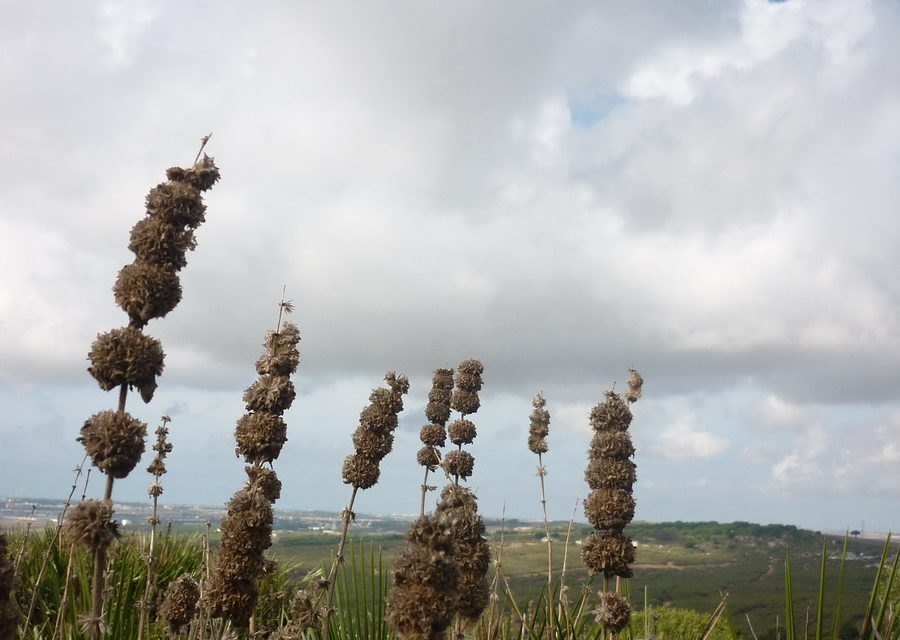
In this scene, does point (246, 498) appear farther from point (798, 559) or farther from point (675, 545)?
point (675, 545)

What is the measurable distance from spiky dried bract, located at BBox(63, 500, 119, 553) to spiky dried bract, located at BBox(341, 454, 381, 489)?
4.09m

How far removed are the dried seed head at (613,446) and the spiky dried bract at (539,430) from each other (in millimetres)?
4821

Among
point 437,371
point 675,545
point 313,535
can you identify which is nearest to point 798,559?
point 675,545

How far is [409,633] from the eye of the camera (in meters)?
3.43

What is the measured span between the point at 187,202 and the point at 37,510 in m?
8.74

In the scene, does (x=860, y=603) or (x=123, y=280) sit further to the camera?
(x=860, y=603)

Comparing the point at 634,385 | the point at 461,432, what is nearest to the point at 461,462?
the point at 461,432

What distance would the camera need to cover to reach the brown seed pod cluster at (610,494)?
249 inches

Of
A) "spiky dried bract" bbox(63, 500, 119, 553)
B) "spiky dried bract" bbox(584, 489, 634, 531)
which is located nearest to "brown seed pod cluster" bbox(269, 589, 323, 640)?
"spiky dried bract" bbox(63, 500, 119, 553)

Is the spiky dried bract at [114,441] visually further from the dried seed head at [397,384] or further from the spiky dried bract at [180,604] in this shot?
the dried seed head at [397,384]

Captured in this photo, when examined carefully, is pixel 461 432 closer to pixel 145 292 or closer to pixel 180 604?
pixel 180 604

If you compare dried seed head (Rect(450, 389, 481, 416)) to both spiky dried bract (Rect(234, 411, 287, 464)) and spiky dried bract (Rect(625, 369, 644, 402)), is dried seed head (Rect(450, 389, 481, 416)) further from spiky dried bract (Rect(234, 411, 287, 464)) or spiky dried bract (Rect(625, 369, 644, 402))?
spiky dried bract (Rect(234, 411, 287, 464))

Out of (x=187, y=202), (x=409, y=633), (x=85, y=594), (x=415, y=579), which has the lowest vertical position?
(x=85, y=594)

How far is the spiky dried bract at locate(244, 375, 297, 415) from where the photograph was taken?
6.86 meters
